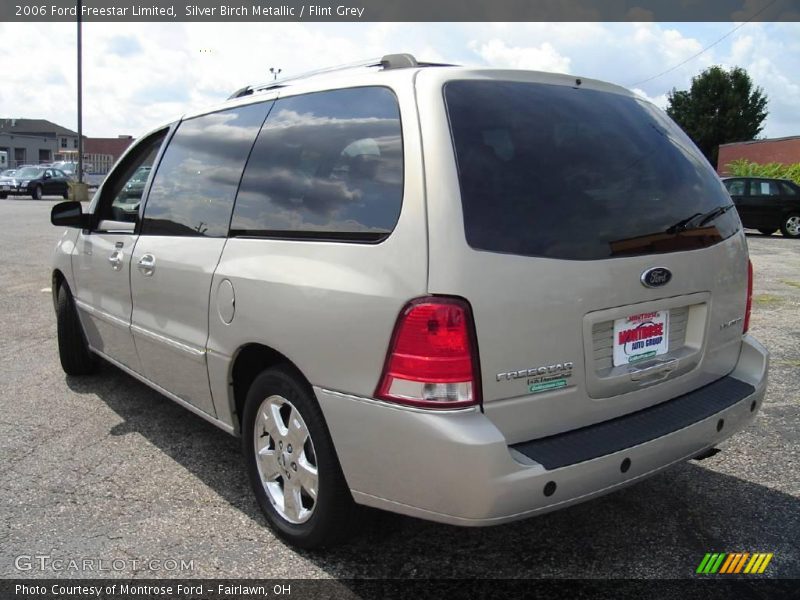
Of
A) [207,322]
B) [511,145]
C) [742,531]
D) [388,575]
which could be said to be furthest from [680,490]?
[207,322]

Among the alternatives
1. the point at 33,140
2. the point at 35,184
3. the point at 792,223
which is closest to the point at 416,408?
the point at 792,223

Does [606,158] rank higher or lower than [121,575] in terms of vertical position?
higher

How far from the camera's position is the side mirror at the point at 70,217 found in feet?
14.3

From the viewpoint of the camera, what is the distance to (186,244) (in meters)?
3.30

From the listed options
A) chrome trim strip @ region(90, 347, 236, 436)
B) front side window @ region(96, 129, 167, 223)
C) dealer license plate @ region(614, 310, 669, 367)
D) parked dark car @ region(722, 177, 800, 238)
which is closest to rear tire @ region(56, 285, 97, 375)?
chrome trim strip @ region(90, 347, 236, 436)

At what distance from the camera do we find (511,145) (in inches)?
94.5

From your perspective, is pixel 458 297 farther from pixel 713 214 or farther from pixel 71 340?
pixel 71 340

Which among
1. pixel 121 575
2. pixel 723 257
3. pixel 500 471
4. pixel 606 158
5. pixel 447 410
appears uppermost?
pixel 606 158

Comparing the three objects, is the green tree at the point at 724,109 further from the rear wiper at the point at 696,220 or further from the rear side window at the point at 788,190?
the rear wiper at the point at 696,220

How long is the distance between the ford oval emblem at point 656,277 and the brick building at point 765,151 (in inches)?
1475

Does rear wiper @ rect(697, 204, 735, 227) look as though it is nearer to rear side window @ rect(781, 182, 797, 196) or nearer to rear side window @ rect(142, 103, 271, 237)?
rear side window @ rect(142, 103, 271, 237)

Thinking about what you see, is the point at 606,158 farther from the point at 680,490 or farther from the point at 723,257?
the point at 680,490

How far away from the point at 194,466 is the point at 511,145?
2.35 m
